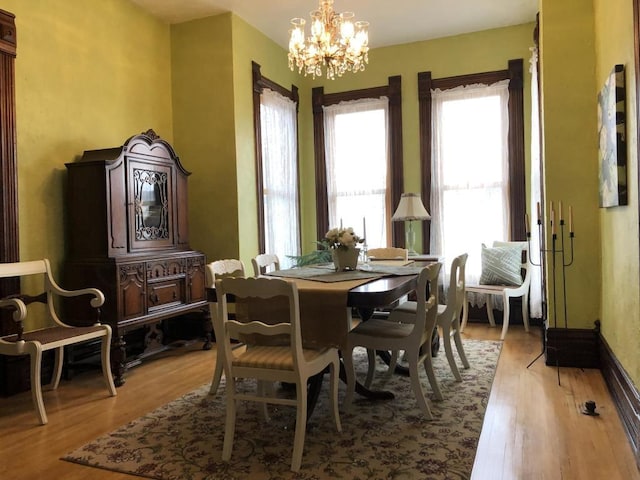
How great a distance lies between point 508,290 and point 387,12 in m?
3.02

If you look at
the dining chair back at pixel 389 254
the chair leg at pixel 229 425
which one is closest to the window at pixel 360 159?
the dining chair back at pixel 389 254

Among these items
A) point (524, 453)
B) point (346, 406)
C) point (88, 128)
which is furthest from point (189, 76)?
point (524, 453)

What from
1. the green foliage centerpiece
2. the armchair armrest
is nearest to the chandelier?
the green foliage centerpiece

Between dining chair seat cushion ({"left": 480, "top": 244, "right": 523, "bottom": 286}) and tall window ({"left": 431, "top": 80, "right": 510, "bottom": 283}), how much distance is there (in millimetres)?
302

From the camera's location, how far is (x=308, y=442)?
2.51 metres

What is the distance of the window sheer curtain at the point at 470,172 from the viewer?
5410 mm

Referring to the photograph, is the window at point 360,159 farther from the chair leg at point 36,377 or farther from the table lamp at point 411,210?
the chair leg at point 36,377

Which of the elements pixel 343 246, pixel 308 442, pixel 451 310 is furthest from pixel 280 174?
pixel 308 442

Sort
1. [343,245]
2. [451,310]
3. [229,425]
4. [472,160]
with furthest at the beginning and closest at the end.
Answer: [472,160] → [451,310] → [343,245] → [229,425]

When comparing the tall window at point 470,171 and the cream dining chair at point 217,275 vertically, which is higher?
the tall window at point 470,171

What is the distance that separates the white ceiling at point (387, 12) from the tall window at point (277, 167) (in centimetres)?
56

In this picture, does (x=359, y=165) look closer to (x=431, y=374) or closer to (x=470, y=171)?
(x=470, y=171)

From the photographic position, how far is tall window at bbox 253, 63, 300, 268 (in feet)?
17.3

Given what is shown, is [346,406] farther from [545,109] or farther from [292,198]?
[292,198]
